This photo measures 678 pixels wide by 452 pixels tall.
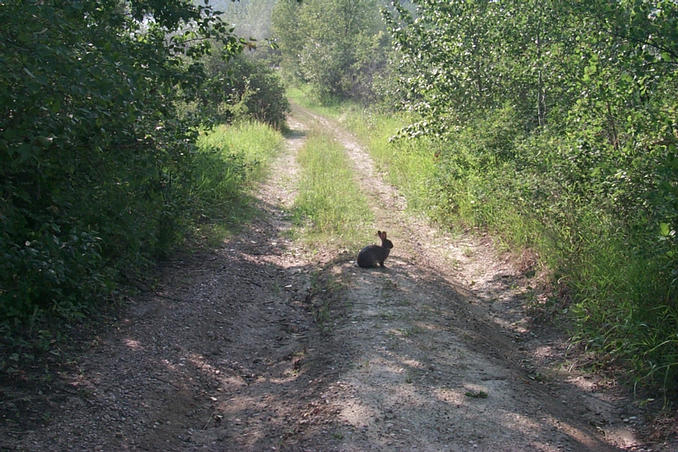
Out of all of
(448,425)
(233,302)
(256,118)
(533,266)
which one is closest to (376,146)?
(256,118)

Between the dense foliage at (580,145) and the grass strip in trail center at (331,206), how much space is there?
1783mm

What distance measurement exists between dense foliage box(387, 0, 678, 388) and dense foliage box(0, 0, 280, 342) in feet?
14.7

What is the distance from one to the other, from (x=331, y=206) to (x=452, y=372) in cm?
628

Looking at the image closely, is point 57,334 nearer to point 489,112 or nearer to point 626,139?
point 626,139

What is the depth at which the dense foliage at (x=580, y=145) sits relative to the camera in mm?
5172

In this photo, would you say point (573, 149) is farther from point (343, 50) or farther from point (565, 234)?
point (343, 50)

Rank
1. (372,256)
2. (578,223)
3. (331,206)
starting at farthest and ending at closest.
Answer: (331,206) → (372,256) → (578,223)

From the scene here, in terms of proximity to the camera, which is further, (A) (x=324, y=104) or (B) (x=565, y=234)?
(A) (x=324, y=104)

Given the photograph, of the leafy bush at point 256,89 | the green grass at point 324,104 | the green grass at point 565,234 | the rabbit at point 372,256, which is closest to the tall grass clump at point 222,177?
the rabbit at point 372,256

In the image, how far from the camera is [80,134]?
5.00m

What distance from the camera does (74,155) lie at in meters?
5.09

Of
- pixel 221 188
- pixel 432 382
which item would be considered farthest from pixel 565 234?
pixel 221 188

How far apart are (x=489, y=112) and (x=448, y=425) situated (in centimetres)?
771

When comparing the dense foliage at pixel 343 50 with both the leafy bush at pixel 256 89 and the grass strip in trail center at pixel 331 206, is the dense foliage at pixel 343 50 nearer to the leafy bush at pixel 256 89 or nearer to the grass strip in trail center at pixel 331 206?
the leafy bush at pixel 256 89
